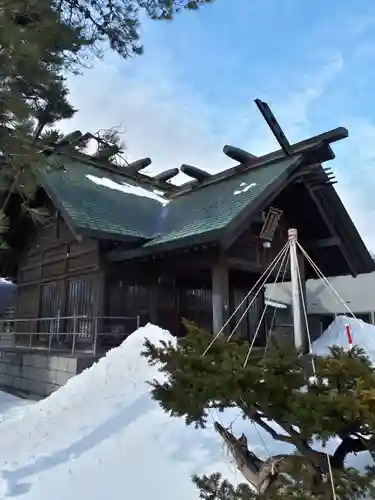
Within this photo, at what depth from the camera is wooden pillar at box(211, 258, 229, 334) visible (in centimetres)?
838

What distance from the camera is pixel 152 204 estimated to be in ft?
39.8

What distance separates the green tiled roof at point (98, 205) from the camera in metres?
8.95

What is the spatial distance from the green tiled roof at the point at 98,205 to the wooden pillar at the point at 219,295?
181 cm

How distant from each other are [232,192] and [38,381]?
228 inches

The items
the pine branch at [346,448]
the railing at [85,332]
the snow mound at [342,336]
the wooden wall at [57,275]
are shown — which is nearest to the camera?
the pine branch at [346,448]

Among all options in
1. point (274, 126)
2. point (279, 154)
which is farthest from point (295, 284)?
point (279, 154)

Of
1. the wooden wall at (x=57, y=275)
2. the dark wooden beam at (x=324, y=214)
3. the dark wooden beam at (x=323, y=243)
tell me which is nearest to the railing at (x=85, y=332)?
the wooden wall at (x=57, y=275)

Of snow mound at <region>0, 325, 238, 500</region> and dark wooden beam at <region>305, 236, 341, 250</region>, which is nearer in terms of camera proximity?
snow mound at <region>0, 325, 238, 500</region>

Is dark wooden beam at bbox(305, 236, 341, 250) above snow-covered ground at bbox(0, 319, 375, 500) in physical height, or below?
above

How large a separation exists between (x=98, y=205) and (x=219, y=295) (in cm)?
371

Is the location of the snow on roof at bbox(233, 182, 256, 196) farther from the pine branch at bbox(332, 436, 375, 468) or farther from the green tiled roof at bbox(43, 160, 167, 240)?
the pine branch at bbox(332, 436, 375, 468)

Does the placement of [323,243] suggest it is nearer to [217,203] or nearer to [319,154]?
[319,154]

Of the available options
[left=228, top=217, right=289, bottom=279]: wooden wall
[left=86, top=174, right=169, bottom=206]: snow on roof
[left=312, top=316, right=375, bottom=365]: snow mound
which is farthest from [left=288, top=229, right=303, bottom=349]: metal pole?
[left=86, top=174, right=169, bottom=206]: snow on roof

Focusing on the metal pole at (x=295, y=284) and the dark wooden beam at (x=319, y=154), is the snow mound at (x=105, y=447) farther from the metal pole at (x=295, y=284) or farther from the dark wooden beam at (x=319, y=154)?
the dark wooden beam at (x=319, y=154)
